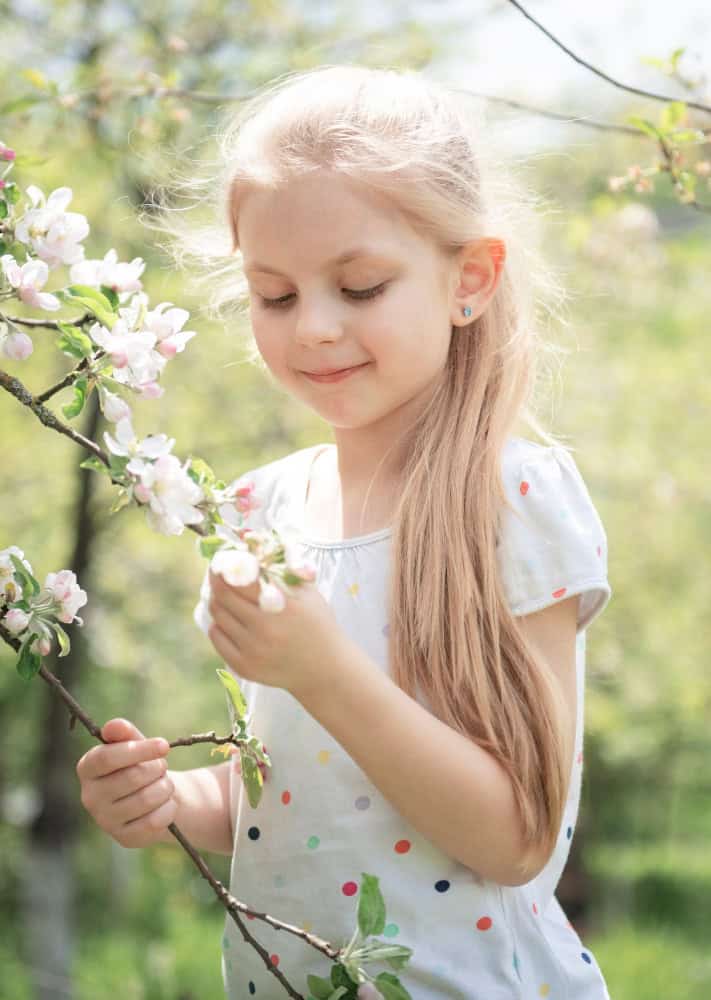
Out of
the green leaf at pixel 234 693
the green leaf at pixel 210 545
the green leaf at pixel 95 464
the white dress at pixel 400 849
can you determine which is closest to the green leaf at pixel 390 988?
the white dress at pixel 400 849

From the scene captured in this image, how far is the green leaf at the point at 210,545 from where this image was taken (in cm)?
108

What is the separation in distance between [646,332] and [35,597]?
6.66 metres

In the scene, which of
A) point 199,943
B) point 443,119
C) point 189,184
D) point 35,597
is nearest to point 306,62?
point 189,184

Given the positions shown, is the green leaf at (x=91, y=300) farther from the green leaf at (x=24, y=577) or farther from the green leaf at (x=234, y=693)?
the green leaf at (x=234, y=693)

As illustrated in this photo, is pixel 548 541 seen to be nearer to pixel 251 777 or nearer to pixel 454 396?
pixel 454 396

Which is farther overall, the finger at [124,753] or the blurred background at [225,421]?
the blurred background at [225,421]

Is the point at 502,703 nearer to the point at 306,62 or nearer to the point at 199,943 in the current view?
the point at 306,62

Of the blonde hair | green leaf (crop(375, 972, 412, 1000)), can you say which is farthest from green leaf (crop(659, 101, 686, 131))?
green leaf (crop(375, 972, 412, 1000))

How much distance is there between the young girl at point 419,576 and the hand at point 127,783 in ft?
0.39

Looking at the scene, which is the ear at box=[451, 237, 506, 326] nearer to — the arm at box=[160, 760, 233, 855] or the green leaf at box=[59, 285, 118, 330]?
the green leaf at box=[59, 285, 118, 330]

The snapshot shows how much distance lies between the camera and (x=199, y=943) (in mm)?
7527

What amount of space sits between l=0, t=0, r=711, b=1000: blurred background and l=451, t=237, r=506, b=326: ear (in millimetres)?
298

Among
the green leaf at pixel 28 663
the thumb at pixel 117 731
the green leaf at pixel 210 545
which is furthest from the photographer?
the thumb at pixel 117 731

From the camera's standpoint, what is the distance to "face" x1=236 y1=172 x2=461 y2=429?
144 cm
